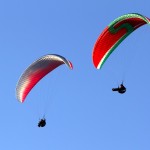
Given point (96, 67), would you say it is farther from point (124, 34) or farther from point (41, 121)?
point (41, 121)

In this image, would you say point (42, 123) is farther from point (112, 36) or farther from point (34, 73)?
point (112, 36)

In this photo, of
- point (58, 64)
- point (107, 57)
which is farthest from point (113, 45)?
point (58, 64)

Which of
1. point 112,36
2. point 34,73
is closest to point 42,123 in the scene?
point 34,73

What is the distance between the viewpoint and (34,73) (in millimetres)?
42000

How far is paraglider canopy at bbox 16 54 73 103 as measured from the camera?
4063 centimetres

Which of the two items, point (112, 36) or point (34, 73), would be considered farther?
point (34, 73)

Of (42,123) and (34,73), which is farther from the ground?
(34,73)

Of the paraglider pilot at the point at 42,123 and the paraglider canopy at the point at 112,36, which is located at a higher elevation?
the paraglider canopy at the point at 112,36

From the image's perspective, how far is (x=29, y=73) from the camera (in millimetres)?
41688

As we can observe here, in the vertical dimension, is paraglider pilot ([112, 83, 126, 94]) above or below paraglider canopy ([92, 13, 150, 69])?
below

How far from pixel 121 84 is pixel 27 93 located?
27.7 ft

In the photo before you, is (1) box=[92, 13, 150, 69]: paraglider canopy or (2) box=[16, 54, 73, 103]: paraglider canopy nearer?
(1) box=[92, 13, 150, 69]: paraglider canopy

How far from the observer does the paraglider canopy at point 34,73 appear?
40628 mm

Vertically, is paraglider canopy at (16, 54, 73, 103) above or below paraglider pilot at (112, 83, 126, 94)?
above
